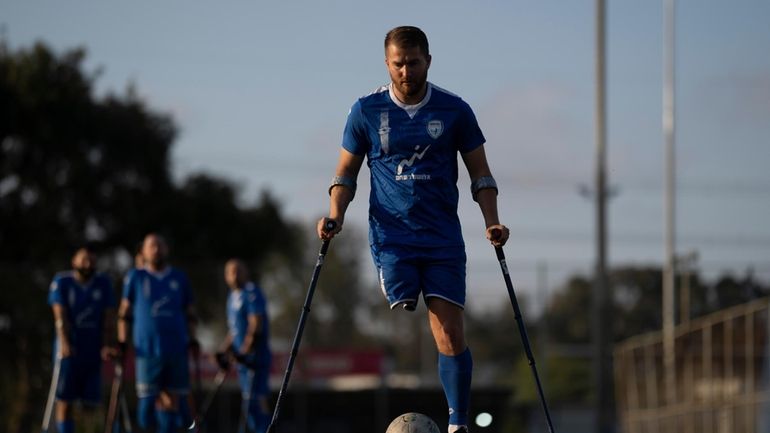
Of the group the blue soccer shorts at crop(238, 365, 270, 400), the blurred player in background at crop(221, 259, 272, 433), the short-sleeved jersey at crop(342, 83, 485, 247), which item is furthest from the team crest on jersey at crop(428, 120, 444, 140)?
the blue soccer shorts at crop(238, 365, 270, 400)

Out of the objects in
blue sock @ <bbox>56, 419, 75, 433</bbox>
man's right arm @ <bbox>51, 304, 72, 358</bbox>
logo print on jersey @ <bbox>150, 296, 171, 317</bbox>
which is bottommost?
blue sock @ <bbox>56, 419, 75, 433</bbox>

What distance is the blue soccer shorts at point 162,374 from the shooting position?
15281 mm

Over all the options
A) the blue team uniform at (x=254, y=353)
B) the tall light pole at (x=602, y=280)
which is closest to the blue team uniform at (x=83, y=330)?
the blue team uniform at (x=254, y=353)

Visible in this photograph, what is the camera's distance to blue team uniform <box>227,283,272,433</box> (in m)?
17.7

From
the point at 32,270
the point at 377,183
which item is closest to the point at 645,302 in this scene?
the point at 32,270

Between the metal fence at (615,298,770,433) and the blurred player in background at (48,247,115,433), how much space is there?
11.6 meters

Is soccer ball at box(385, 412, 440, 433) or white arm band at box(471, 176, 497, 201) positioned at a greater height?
white arm band at box(471, 176, 497, 201)

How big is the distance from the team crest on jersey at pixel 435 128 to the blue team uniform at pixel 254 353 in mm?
9370

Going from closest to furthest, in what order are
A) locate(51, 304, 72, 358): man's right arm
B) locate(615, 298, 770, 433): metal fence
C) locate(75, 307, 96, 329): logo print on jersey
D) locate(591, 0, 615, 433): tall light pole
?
locate(51, 304, 72, 358): man's right arm → locate(75, 307, 96, 329): logo print on jersey → locate(615, 298, 770, 433): metal fence → locate(591, 0, 615, 433): tall light pole

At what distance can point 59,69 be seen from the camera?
40.9 metres

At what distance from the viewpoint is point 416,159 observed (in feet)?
27.6

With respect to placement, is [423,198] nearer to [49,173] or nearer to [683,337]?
[683,337]

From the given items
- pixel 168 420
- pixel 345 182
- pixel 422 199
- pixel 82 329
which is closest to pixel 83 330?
pixel 82 329

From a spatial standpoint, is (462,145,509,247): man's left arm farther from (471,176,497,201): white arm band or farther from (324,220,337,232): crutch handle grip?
(324,220,337,232): crutch handle grip
